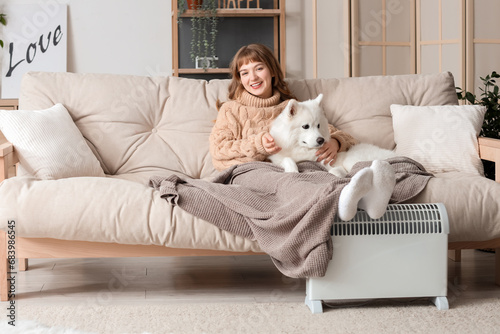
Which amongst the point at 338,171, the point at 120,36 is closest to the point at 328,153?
the point at 338,171

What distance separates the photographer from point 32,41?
4.38 metres

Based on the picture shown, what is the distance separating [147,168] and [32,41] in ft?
7.30

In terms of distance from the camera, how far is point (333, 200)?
189 centimetres

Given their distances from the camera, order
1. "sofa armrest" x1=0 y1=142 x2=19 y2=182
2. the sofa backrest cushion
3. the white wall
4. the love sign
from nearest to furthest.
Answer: "sofa armrest" x1=0 y1=142 x2=19 y2=182
the sofa backrest cushion
the love sign
the white wall

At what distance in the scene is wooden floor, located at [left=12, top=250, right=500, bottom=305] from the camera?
86.8 inches

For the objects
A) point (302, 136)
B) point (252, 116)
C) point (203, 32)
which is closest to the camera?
point (302, 136)

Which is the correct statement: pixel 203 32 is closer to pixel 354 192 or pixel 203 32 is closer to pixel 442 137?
pixel 442 137

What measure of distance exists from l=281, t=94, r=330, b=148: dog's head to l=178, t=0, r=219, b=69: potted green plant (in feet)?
7.26

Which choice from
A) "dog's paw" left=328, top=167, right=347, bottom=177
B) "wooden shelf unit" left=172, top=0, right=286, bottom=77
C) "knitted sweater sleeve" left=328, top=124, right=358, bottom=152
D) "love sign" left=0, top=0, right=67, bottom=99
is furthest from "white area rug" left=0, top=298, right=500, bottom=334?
"love sign" left=0, top=0, right=67, bottom=99

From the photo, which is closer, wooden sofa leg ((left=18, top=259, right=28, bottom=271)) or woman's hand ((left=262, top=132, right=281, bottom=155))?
woman's hand ((left=262, top=132, right=281, bottom=155))

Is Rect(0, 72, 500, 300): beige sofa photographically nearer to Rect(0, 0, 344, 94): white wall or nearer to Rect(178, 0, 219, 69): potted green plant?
Rect(178, 0, 219, 69): potted green plant

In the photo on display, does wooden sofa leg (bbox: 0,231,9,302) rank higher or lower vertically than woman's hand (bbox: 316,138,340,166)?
lower

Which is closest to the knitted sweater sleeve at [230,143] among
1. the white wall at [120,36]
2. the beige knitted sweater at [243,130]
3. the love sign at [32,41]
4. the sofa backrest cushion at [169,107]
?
the beige knitted sweater at [243,130]

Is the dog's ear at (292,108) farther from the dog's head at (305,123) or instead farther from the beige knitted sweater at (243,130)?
the beige knitted sweater at (243,130)
